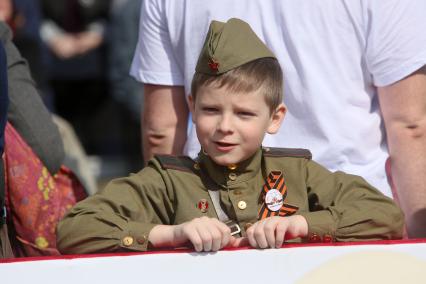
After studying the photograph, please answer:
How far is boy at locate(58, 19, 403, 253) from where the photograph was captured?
313 centimetres

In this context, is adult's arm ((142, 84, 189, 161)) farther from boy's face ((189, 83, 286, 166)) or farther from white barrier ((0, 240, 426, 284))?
white barrier ((0, 240, 426, 284))

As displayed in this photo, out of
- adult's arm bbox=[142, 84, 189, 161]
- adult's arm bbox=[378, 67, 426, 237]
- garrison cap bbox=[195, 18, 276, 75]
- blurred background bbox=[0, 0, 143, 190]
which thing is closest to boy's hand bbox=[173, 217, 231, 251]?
garrison cap bbox=[195, 18, 276, 75]

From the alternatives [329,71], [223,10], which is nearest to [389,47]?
[329,71]

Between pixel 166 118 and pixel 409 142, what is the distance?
2.84 ft

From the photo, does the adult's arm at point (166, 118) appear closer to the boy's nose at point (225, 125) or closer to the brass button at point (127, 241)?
the boy's nose at point (225, 125)

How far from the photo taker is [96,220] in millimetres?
3121

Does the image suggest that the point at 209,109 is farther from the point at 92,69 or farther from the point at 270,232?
the point at 92,69

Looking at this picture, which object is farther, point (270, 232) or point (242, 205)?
point (242, 205)

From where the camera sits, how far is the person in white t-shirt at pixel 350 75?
364 cm

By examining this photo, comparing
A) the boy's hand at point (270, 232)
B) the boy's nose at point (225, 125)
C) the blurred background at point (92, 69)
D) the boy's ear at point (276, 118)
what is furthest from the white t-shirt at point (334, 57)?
the blurred background at point (92, 69)

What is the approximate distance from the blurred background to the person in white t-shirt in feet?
12.9

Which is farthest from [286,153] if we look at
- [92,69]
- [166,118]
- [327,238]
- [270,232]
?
[92,69]

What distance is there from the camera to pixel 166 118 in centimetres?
406

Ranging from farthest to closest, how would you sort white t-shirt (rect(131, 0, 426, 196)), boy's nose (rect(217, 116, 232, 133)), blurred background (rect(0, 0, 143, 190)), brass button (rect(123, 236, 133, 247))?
blurred background (rect(0, 0, 143, 190))
white t-shirt (rect(131, 0, 426, 196))
boy's nose (rect(217, 116, 232, 133))
brass button (rect(123, 236, 133, 247))
